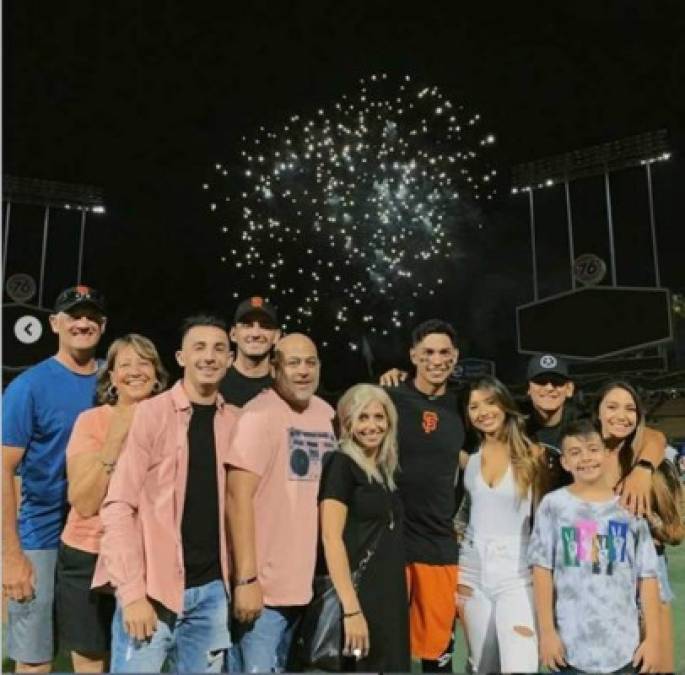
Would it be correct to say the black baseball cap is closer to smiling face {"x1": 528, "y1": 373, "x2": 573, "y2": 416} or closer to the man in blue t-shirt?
the man in blue t-shirt

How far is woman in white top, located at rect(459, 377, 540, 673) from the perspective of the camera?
3748 mm

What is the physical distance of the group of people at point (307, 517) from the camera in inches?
132

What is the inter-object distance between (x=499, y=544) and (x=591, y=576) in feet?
1.45

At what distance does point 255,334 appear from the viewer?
4297 mm

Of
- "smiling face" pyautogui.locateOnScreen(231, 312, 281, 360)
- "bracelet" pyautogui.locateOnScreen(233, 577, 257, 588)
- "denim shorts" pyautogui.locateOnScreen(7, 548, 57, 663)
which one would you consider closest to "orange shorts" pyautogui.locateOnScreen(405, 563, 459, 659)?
"bracelet" pyautogui.locateOnScreen(233, 577, 257, 588)

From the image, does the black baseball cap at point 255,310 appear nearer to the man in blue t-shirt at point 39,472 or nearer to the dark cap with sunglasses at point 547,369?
the man in blue t-shirt at point 39,472

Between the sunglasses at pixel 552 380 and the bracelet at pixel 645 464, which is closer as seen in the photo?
the bracelet at pixel 645 464

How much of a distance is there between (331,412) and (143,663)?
4.41 feet

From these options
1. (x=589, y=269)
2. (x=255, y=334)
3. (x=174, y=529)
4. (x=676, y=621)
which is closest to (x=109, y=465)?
(x=174, y=529)

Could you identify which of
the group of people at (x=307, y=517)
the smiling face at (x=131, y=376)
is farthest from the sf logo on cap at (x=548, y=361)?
the smiling face at (x=131, y=376)

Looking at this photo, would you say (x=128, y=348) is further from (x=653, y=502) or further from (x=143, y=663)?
(x=653, y=502)

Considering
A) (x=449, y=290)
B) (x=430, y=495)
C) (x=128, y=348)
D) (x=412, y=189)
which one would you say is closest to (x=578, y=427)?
(x=430, y=495)

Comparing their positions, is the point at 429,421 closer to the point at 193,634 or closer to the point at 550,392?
the point at 550,392

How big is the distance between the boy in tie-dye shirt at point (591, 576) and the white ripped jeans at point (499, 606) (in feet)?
0.36
